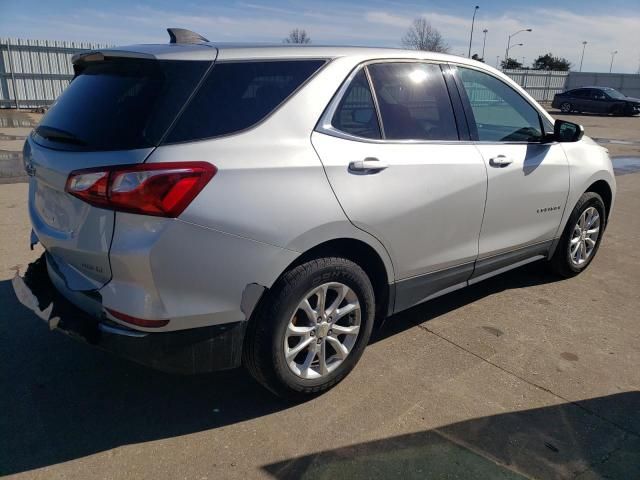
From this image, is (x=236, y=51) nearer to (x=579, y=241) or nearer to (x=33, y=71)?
(x=579, y=241)

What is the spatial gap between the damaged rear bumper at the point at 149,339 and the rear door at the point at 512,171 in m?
2.03

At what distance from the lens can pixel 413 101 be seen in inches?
133

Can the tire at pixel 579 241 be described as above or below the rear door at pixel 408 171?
below

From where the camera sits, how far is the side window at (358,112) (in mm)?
2916

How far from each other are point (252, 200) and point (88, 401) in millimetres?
1480

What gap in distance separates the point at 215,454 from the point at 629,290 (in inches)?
154

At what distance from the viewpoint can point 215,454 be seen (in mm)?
2574

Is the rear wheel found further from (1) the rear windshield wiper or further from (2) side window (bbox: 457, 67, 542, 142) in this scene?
(1) the rear windshield wiper

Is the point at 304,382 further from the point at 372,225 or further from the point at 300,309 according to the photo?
the point at 372,225

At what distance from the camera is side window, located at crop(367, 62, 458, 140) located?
319cm

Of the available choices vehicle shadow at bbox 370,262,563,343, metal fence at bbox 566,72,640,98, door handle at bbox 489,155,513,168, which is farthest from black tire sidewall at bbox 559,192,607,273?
metal fence at bbox 566,72,640,98

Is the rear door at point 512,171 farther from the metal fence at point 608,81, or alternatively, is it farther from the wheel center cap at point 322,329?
the metal fence at point 608,81

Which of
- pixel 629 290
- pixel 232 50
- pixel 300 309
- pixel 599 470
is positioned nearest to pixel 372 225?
pixel 300 309

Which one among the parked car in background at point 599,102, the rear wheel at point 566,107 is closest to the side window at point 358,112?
the parked car in background at point 599,102
